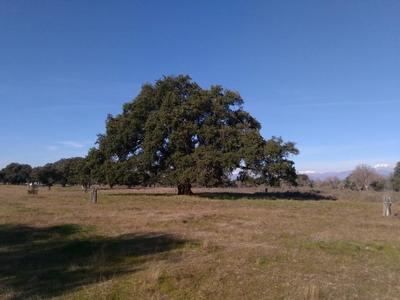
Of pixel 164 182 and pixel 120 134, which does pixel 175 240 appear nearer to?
pixel 164 182

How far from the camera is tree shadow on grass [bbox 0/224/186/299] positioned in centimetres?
821

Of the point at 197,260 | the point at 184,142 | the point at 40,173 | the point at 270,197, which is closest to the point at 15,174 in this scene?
the point at 40,173

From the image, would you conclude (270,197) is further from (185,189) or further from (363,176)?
(363,176)

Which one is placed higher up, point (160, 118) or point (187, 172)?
point (160, 118)

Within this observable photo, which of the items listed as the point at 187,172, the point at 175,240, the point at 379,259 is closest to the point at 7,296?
the point at 175,240

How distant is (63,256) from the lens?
10984 millimetres

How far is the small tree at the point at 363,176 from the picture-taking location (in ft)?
320

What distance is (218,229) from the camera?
16.3 metres

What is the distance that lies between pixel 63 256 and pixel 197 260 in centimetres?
339

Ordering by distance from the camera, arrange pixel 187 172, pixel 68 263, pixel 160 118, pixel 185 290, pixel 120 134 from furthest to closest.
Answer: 1. pixel 120 134
2. pixel 160 118
3. pixel 187 172
4. pixel 68 263
5. pixel 185 290

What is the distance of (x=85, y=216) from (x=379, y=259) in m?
13.6

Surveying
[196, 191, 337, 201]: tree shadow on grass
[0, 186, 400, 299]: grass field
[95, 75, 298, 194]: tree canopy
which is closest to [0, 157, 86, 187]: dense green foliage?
[95, 75, 298, 194]: tree canopy

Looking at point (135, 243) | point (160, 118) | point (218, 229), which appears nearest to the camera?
point (135, 243)

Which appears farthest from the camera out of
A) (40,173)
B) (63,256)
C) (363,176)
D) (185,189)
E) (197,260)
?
(40,173)
